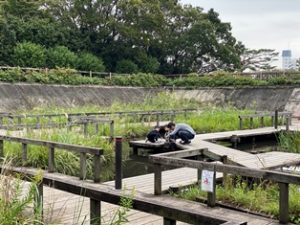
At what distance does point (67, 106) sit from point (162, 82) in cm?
1101

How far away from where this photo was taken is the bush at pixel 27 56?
34312 millimetres

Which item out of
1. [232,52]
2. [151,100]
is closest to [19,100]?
[151,100]

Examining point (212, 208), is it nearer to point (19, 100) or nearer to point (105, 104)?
point (19, 100)

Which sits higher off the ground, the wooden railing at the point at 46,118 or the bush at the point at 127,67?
the bush at the point at 127,67

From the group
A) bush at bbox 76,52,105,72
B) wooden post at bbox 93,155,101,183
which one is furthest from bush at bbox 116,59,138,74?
wooden post at bbox 93,155,101,183

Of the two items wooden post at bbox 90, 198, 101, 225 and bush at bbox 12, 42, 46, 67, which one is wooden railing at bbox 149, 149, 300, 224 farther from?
bush at bbox 12, 42, 46, 67

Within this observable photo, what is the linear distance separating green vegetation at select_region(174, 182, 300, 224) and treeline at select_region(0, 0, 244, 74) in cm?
2984

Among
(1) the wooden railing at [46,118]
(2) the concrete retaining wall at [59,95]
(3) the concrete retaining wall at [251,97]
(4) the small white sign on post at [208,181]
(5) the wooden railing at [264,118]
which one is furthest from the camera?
(3) the concrete retaining wall at [251,97]

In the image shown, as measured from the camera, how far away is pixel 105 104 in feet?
92.5

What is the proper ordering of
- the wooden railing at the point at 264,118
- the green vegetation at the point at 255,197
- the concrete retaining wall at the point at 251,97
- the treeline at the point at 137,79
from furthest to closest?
1. the concrete retaining wall at the point at 251,97
2. the treeline at the point at 137,79
3. the wooden railing at the point at 264,118
4. the green vegetation at the point at 255,197

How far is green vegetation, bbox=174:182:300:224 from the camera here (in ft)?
18.6

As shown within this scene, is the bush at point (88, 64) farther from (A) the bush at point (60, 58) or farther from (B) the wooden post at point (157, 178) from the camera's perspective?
(B) the wooden post at point (157, 178)

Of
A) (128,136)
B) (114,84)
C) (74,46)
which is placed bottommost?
(128,136)

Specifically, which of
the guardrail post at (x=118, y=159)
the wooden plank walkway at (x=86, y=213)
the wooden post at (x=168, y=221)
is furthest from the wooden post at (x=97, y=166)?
the wooden post at (x=168, y=221)
